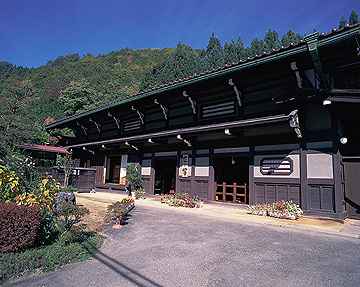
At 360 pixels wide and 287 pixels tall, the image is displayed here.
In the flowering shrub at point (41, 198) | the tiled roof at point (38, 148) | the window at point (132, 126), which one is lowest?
the flowering shrub at point (41, 198)

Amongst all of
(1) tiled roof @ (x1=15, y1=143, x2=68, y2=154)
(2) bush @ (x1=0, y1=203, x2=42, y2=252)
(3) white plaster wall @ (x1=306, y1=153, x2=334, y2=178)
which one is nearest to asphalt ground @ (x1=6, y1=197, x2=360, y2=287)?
(2) bush @ (x1=0, y1=203, x2=42, y2=252)

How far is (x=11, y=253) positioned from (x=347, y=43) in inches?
370

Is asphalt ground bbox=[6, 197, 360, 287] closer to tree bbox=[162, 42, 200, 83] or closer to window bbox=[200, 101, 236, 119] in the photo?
window bbox=[200, 101, 236, 119]

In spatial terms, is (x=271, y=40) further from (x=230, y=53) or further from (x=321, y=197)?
(x=321, y=197)

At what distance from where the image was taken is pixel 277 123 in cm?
852

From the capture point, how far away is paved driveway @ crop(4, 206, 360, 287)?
3377 mm

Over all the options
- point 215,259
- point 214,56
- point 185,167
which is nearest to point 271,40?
point 214,56

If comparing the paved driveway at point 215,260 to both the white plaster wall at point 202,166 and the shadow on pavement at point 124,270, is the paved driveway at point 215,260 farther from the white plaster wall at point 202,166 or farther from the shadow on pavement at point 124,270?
the white plaster wall at point 202,166

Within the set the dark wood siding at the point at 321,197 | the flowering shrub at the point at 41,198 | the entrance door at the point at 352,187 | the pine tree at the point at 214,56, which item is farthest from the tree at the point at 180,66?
the flowering shrub at the point at 41,198

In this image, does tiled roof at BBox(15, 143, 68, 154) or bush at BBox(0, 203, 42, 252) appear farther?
tiled roof at BBox(15, 143, 68, 154)

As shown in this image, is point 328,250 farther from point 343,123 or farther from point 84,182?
point 84,182

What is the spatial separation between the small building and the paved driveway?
3066 millimetres

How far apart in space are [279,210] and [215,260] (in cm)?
479

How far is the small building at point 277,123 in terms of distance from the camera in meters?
7.57
